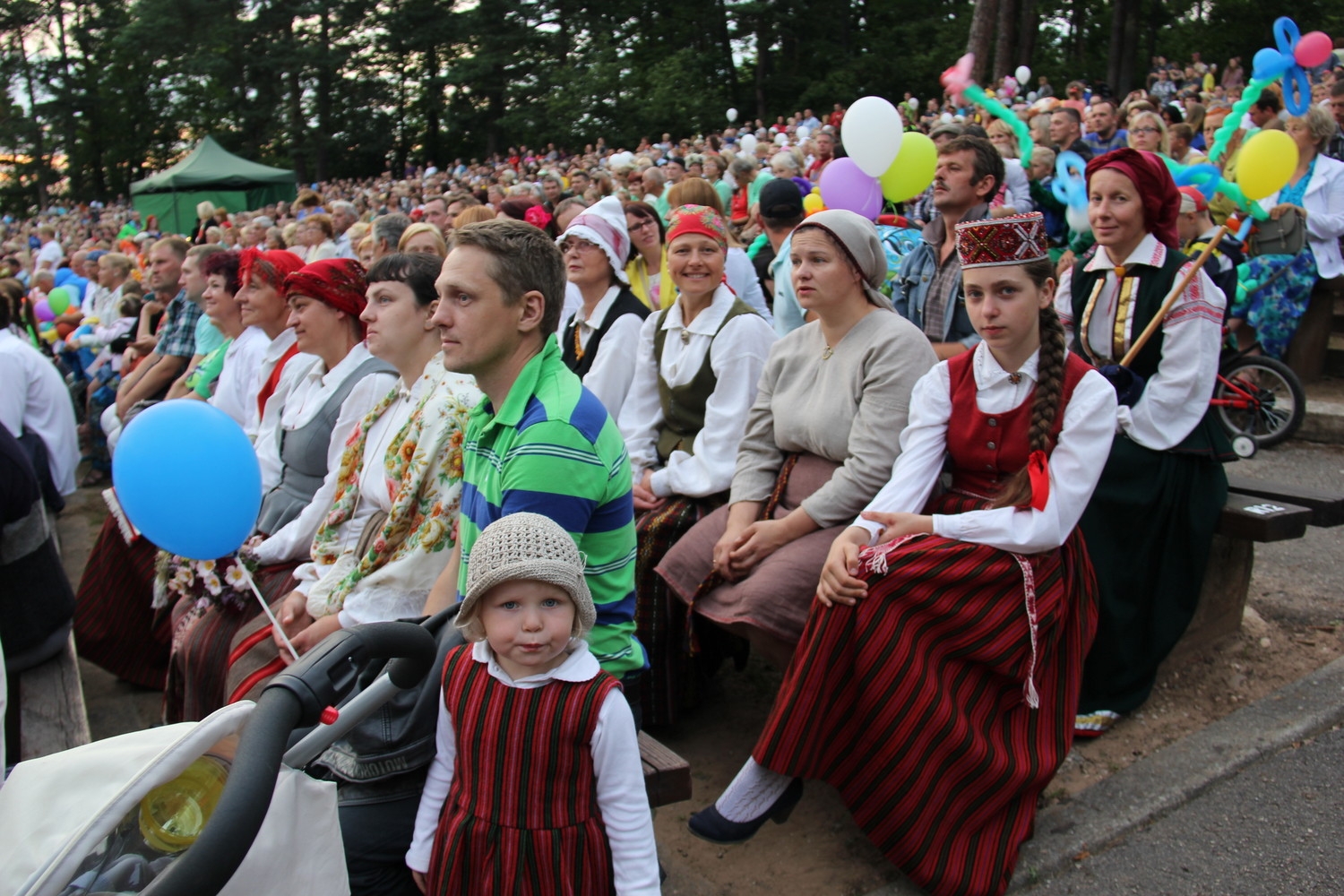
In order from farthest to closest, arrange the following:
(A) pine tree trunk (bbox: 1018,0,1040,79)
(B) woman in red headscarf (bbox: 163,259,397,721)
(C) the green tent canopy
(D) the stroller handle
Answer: (A) pine tree trunk (bbox: 1018,0,1040,79) → (C) the green tent canopy → (B) woman in red headscarf (bbox: 163,259,397,721) → (D) the stroller handle

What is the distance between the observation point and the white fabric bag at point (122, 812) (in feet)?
3.55

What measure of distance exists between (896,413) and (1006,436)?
0.35m

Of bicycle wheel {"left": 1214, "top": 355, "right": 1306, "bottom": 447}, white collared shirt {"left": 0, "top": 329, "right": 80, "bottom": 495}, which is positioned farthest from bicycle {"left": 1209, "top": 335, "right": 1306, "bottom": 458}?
white collared shirt {"left": 0, "top": 329, "right": 80, "bottom": 495}

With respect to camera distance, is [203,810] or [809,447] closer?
[203,810]

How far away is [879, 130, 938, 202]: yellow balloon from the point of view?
17.1ft

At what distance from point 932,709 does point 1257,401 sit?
4.93 m

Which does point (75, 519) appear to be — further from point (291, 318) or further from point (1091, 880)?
point (1091, 880)

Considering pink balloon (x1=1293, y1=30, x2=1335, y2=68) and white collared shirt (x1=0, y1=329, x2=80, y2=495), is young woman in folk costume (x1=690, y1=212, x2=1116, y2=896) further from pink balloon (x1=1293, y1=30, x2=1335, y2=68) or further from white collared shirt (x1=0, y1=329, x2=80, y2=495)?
white collared shirt (x1=0, y1=329, x2=80, y2=495)

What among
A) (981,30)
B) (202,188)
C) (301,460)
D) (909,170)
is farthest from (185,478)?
(202,188)

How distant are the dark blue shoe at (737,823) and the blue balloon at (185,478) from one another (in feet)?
5.03

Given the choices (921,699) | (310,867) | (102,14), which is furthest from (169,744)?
(102,14)

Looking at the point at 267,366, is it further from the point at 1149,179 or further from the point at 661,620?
the point at 1149,179

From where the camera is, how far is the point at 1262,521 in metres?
3.31

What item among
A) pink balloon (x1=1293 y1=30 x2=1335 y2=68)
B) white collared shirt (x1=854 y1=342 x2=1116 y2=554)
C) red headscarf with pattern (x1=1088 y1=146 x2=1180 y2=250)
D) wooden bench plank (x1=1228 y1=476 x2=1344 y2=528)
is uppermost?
pink balloon (x1=1293 y1=30 x2=1335 y2=68)
